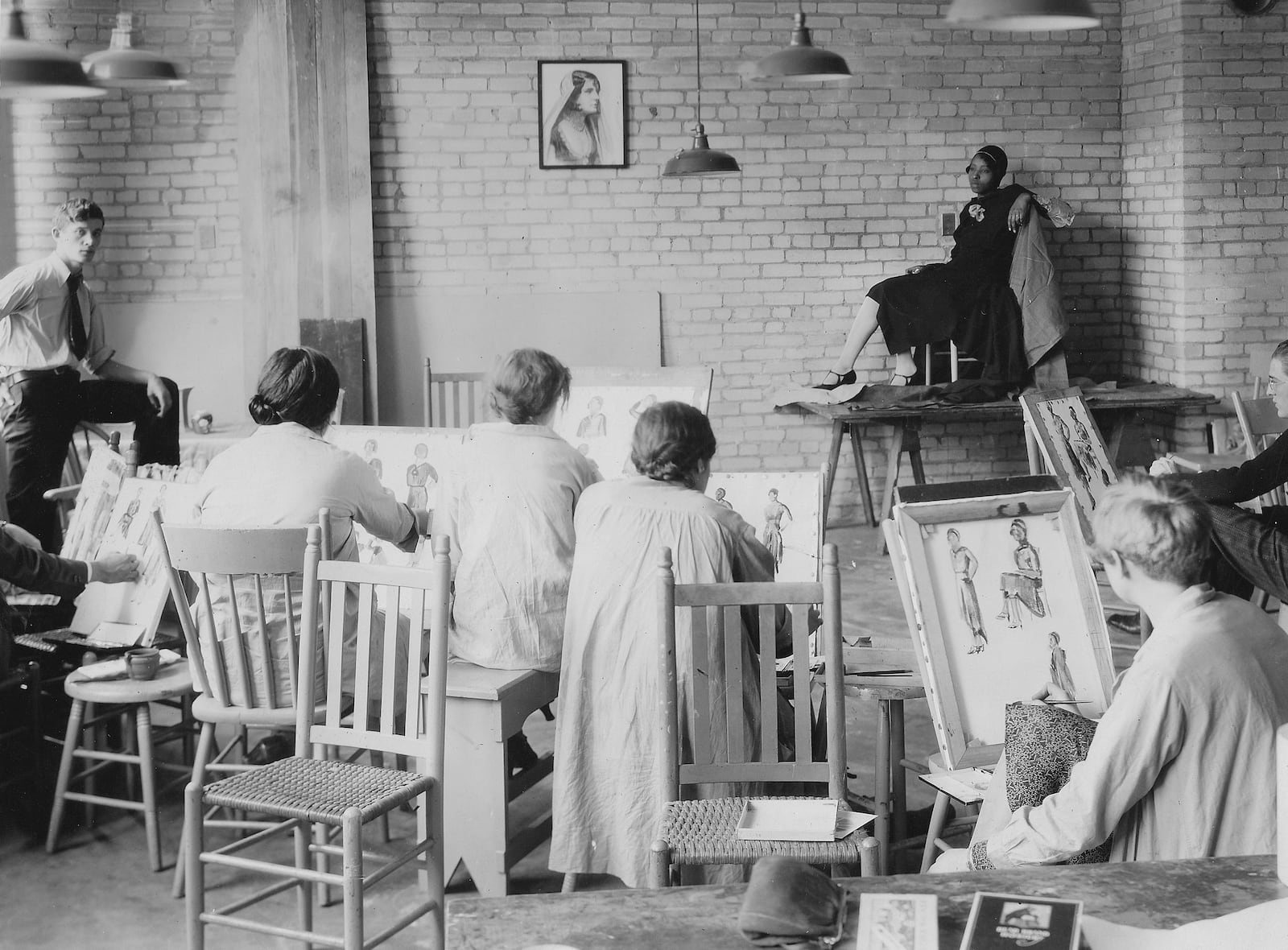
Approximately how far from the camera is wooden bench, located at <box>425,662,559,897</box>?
3414 millimetres

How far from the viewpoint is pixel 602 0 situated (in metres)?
8.22

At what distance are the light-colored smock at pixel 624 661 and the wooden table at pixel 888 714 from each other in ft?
0.92

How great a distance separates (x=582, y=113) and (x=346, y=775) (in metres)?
5.97

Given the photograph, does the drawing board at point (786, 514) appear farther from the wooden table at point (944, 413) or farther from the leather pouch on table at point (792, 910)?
the wooden table at point (944, 413)

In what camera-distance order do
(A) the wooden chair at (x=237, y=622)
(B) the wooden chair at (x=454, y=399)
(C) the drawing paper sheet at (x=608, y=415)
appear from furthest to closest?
(B) the wooden chair at (x=454, y=399) < (C) the drawing paper sheet at (x=608, y=415) < (A) the wooden chair at (x=237, y=622)

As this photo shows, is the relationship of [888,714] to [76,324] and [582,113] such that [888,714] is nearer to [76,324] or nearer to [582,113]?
[76,324]

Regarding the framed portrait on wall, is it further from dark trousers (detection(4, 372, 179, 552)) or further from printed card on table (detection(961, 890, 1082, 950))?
printed card on table (detection(961, 890, 1082, 950))

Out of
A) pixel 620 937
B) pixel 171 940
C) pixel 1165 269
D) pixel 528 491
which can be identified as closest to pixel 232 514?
pixel 528 491

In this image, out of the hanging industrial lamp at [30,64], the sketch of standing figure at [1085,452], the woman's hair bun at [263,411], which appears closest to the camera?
the woman's hair bun at [263,411]

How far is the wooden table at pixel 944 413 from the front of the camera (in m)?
7.81

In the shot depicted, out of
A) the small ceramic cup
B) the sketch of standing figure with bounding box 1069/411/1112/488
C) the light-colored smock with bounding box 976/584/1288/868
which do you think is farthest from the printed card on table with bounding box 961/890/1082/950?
the sketch of standing figure with bounding box 1069/411/1112/488

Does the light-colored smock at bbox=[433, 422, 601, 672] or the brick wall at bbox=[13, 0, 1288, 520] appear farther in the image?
the brick wall at bbox=[13, 0, 1288, 520]

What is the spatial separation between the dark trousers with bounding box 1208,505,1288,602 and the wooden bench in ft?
7.62

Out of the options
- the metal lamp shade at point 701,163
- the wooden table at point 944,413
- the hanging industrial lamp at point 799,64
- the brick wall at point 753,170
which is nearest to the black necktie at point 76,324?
the brick wall at point 753,170
